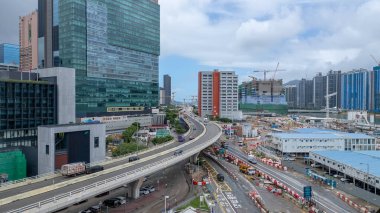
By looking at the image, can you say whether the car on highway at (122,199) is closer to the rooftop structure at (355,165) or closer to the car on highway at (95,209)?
the car on highway at (95,209)

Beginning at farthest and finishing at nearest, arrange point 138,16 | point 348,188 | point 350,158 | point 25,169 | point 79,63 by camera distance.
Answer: point 138,16, point 79,63, point 350,158, point 348,188, point 25,169

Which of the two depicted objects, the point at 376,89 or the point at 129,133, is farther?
the point at 376,89

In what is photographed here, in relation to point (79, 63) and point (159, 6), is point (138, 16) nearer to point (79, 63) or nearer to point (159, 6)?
point (159, 6)

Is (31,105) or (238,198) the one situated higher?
(31,105)

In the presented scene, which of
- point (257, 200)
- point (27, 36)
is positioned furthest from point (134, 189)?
point (27, 36)

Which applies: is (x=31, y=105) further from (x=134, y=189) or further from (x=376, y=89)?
(x=376, y=89)

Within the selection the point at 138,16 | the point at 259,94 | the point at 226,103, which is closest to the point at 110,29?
the point at 138,16

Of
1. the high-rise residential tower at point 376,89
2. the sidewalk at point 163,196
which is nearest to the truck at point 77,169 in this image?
the sidewalk at point 163,196
